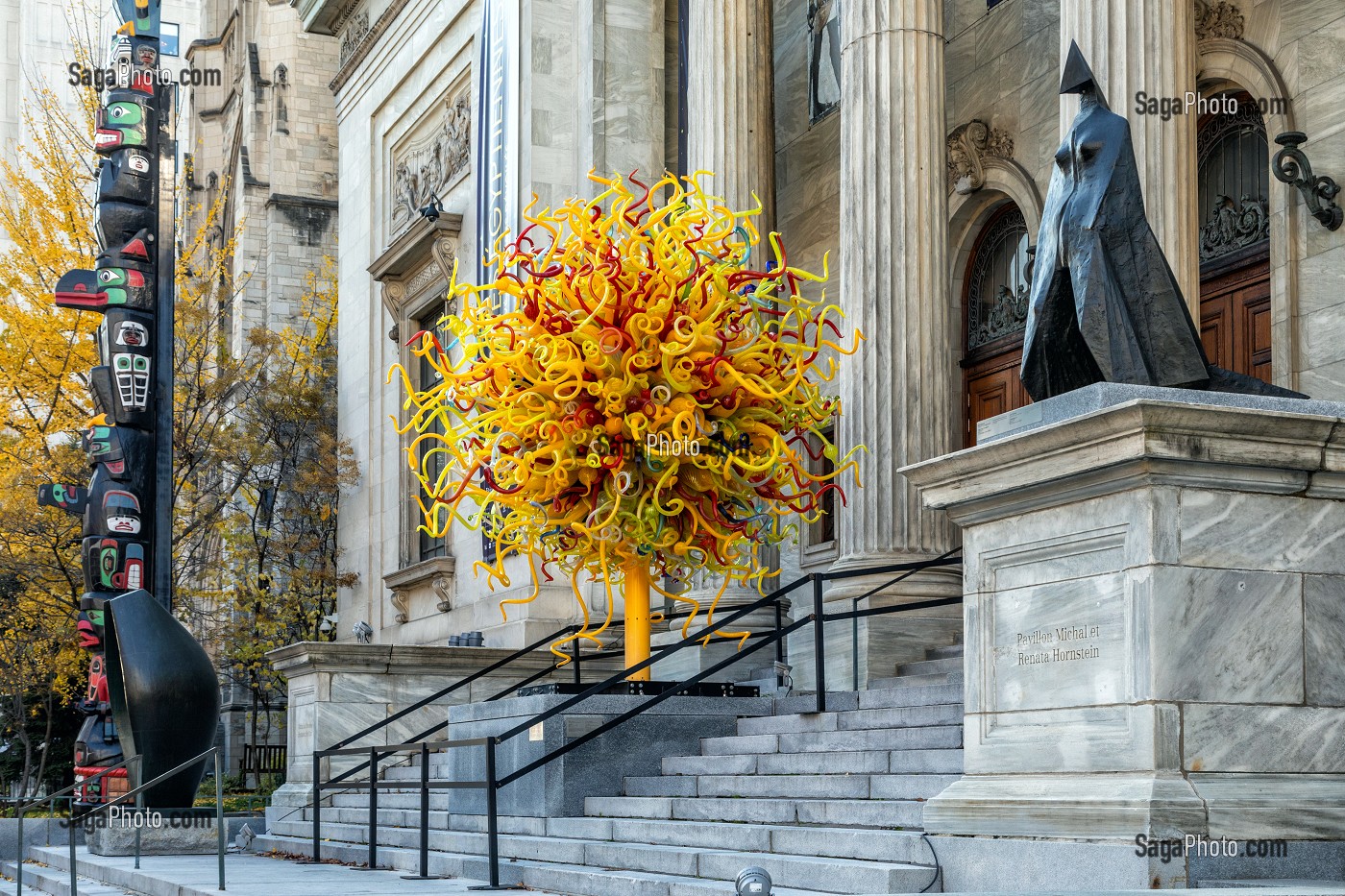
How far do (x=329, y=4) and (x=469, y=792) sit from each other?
21075mm

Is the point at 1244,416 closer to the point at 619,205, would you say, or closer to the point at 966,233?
the point at 619,205

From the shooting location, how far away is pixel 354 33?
31.5 m

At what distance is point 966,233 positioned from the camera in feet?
63.1

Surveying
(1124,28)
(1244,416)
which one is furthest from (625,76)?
(1244,416)

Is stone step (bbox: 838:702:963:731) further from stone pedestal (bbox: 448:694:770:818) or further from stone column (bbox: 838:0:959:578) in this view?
stone column (bbox: 838:0:959:578)

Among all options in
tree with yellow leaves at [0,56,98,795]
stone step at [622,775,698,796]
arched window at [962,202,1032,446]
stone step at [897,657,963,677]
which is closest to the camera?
stone step at [622,775,698,796]

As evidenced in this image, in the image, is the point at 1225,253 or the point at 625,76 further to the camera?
the point at 625,76

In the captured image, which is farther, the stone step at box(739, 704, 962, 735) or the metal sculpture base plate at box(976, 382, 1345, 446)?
the stone step at box(739, 704, 962, 735)

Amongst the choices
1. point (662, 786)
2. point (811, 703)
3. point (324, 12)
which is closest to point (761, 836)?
point (662, 786)

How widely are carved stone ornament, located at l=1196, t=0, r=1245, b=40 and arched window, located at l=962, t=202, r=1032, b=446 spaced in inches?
131

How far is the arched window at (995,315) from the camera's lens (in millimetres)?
18328

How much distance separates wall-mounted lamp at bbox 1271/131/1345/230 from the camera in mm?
13461

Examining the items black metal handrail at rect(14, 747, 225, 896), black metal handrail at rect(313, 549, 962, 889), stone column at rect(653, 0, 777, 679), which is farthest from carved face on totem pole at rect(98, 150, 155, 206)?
black metal handrail at rect(313, 549, 962, 889)

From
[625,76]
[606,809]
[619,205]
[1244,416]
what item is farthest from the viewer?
[625,76]
